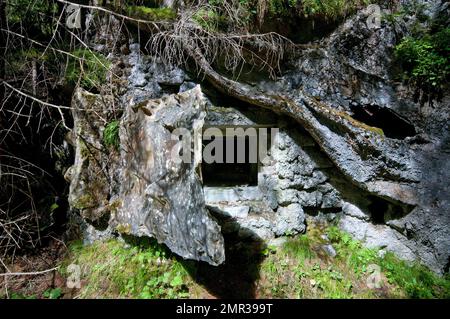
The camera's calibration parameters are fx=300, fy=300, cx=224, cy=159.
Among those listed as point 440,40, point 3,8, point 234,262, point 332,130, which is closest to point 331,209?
point 332,130

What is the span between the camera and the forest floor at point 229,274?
10.4 ft

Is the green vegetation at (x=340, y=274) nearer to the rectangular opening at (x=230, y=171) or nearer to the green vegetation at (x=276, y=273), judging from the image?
the green vegetation at (x=276, y=273)

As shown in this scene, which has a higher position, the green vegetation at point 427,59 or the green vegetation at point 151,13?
the green vegetation at point 151,13

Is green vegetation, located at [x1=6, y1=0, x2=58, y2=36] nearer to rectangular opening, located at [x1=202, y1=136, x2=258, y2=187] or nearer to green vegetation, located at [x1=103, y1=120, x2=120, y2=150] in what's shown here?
green vegetation, located at [x1=103, y1=120, x2=120, y2=150]

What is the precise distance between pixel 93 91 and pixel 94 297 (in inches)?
95.9

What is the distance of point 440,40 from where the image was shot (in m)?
3.34

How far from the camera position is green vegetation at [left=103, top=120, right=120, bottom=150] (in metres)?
3.65

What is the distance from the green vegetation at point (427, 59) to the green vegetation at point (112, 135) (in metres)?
3.53

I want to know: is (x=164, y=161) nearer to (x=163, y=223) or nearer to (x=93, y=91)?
(x=163, y=223)

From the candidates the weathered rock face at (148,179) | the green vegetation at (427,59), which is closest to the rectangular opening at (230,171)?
the weathered rock face at (148,179)

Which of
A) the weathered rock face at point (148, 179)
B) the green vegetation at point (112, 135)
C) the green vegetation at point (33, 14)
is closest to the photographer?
the weathered rock face at point (148, 179)

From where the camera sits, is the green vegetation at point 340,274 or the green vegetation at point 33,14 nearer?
the green vegetation at point 340,274

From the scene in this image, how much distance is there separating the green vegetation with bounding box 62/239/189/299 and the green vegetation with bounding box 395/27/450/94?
11.5 ft

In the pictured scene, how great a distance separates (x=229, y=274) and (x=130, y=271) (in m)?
1.09
